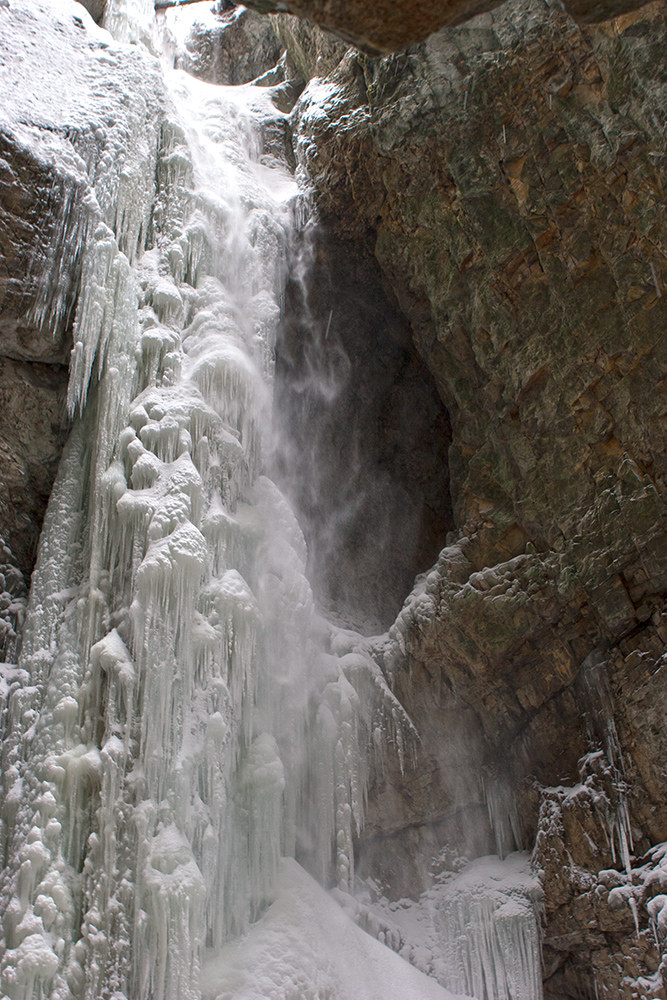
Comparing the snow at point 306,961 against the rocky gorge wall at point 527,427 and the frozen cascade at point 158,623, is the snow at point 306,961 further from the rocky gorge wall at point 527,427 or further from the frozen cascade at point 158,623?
the rocky gorge wall at point 527,427

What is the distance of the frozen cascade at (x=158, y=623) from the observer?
5395 millimetres

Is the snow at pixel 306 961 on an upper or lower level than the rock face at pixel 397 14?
lower

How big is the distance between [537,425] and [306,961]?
192 inches

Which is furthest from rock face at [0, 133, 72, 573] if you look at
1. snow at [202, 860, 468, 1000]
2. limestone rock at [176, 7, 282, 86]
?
limestone rock at [176, 7, 282, 86]

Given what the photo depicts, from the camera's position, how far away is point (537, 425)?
7418mm

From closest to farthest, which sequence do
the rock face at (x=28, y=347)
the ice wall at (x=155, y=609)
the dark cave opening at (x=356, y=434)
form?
the ice wall at (x=155, y=609) → the rock face at (x=28, y=347) → the dark cave opening at (x=356, y=434)

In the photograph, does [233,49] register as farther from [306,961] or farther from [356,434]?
[306,961]

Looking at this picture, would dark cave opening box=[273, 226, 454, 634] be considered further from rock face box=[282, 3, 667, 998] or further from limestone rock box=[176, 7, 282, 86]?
limestone rock box=[176, 7, 282, 86]

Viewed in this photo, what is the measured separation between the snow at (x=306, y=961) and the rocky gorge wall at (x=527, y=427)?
135 centimetres

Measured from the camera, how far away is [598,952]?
6578 millimetres

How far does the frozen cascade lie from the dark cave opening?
0.76 metres

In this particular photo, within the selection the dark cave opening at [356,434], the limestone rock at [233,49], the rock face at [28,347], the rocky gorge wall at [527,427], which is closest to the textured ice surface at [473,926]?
the rocky gorge wall at [527,427]

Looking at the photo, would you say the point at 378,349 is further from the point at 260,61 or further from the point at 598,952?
the point at 598,952

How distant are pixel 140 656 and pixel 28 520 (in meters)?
1.94
